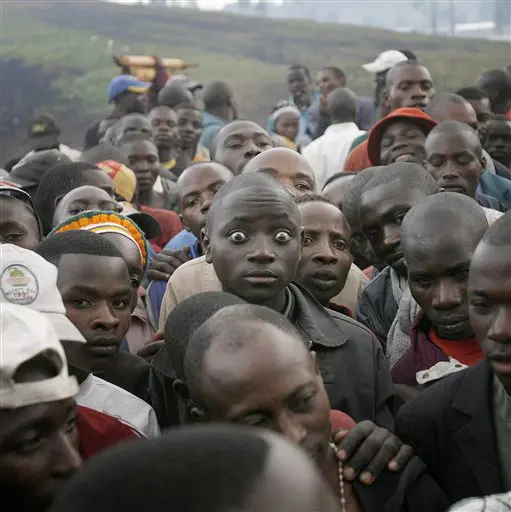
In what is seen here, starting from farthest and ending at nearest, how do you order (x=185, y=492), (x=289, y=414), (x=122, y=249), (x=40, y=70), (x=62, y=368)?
1. (x=40, y=70)
2. (x=122, y=249)
3. (x=289, y=414)
4. (x=62, y=368)
5. (x=185, y=492)

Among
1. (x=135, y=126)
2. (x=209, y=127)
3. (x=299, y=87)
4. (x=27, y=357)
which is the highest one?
(x=27, y=357)

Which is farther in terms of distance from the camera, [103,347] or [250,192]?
[250,192]

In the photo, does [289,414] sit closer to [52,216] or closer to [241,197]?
[241,197]

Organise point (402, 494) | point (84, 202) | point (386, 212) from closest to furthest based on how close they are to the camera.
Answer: point (402, 494)
point (386, 212)
point (84, 202)

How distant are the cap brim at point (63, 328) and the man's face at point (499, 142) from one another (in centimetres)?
546

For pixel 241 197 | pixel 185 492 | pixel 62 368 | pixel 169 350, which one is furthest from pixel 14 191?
pixel 185 492

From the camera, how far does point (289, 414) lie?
2182 millimetres

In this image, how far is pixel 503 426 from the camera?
8.12 feet

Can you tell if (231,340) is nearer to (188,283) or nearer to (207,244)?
(207,244)

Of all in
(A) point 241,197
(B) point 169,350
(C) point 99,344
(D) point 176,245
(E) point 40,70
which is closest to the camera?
(B) point 169,350

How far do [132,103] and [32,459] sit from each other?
809 cm

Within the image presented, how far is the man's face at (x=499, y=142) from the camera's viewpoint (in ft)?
24.4

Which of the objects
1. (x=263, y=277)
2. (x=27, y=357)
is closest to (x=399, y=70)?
(x=263, y=277)

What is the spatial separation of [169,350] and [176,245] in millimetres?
1991
